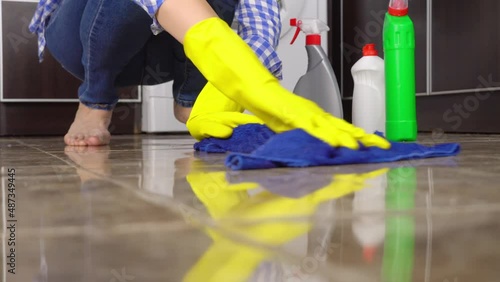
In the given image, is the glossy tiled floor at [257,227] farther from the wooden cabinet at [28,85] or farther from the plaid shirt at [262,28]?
the wooden cabinet at [28,85]

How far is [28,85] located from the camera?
2721 millimetres

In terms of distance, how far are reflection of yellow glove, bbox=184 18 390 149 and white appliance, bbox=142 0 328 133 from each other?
1899 mm


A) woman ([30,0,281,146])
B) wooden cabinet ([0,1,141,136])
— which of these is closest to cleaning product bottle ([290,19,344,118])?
woman ([30,0,281,146])

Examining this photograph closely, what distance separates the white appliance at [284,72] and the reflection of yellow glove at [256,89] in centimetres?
190

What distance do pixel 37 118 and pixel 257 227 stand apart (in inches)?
100.0

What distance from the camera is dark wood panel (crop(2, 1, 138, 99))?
2.66 meters

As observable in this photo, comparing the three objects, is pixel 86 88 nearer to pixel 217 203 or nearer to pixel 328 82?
pixel 328 82

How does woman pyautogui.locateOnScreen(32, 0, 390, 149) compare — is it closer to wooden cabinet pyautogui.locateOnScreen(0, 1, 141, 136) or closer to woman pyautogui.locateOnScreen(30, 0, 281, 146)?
woman pyautogui.locateOnScreen(30, 0, 281, 146)

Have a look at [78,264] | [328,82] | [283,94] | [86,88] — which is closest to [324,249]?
[78,264]

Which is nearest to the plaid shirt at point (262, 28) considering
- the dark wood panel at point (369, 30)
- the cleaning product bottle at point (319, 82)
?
the cleaning product bottle at point (319, 82)

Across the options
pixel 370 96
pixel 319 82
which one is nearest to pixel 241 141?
pixel 370 96

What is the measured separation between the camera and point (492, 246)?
356mm

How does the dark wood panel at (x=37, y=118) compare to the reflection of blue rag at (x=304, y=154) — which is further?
the dark wood panel at (x=37, y=118)

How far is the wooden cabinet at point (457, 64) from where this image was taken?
215 cm
